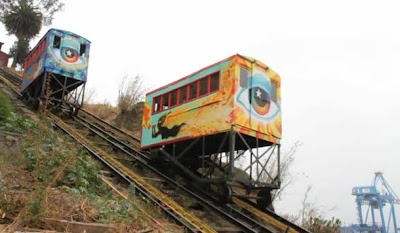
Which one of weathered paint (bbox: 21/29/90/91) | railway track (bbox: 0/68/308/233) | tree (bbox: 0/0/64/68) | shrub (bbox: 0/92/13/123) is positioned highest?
tree (bbox: 0/0/64/68)

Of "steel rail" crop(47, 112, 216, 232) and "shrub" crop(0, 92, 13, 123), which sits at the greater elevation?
"shrub" crop(0, 92, 13, 123)

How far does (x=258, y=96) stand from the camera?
1008cm

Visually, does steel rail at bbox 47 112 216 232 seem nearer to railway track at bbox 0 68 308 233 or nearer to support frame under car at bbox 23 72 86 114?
railway track at bbox 0 68 308 233

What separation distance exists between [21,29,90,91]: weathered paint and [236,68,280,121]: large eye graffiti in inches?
391

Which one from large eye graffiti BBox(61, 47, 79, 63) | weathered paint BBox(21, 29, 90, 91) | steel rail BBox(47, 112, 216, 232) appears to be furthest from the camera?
large eye graffiti BBox(61, 47, 79, 63)

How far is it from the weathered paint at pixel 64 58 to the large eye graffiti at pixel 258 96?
993 cm

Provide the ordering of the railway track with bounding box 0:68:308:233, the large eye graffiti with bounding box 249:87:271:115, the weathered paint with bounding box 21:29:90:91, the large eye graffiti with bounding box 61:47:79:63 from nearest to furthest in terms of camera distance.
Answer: the railway track with bounding box 0:68:308:233 → the large eye graffiti with bounding box 249:87:271:115 → the weathered paint with bounding box 21:29:90:91 → the large eye graffiti with bounding box 61:47:79:63

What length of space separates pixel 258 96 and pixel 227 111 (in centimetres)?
126

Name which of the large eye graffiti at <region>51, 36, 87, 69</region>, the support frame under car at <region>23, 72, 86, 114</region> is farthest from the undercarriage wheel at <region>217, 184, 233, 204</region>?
the large eye graffiti at <region>51, 36, 87, 69</region>

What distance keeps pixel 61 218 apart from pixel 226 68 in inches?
262

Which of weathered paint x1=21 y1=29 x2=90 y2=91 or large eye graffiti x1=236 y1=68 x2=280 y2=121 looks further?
weathered paint x1=21 y1=29 x2=90 y2=91

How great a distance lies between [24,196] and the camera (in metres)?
4.14

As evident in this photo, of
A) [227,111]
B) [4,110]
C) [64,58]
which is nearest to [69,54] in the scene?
[64,58]

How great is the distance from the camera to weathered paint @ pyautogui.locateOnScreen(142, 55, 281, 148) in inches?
370
